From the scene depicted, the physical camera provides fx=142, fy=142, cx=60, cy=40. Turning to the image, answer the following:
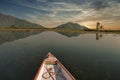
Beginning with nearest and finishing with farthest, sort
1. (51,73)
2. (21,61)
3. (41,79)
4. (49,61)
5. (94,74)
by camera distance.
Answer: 1. (41,79)
2. (51,73)
3. (94,74)
4. (49,61)
5. (21,61)

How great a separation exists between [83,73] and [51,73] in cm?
579

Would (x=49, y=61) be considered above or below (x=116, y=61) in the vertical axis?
above

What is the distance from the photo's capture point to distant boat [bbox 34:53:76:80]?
56.7 feet

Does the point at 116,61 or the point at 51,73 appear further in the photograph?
the point at 116,61

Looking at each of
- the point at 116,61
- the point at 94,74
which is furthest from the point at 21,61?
the point at 116,61

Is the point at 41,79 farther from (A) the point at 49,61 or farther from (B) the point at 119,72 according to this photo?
(B) the point at 119,72

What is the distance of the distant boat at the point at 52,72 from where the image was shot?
1730 cm

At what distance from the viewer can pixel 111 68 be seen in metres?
24.9

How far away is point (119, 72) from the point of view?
22.7m

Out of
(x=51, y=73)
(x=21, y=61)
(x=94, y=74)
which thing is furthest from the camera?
(x=21, y=61)

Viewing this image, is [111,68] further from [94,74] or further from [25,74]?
[25,74]

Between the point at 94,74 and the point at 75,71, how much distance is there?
3.08 meters

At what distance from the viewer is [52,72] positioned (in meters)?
19.4

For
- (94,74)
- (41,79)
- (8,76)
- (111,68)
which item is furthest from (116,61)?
(8,76)
